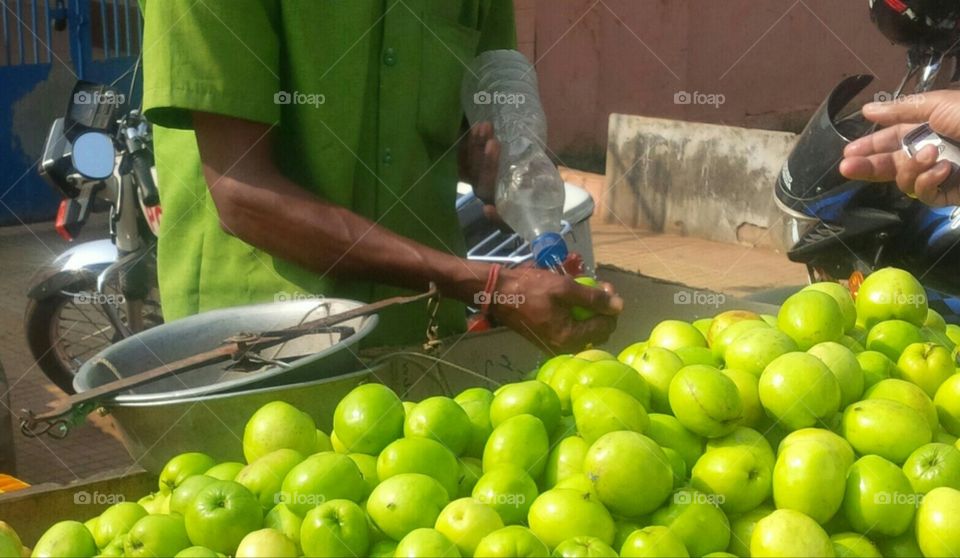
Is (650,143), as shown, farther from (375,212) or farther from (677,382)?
(677,382)

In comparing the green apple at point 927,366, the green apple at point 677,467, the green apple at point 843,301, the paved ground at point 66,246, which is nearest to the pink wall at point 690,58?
the paved ground at point 66,246

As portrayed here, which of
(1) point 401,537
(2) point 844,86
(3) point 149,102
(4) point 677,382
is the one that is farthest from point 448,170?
(2) point 844,86

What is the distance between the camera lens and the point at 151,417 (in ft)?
5.77

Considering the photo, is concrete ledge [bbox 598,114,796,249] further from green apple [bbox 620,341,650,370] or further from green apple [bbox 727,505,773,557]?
green apple [bbox 727,505,773,557]

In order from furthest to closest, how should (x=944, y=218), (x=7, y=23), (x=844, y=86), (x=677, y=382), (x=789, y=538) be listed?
(x=7, y=23) → (x=844, y=86) → (x=944, y=218) → (x=677, y=382) → (x=789, y=538)

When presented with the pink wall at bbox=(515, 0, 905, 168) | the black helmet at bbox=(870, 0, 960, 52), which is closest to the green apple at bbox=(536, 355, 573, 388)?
the black helmet at bbox=(870, 0, 960, 52)

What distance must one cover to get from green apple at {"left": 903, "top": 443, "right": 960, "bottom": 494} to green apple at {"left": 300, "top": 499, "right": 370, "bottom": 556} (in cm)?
77

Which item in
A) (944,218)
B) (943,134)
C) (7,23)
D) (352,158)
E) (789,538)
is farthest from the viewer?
(7,23)

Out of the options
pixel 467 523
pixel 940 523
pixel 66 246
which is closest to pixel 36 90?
pixel 66 246

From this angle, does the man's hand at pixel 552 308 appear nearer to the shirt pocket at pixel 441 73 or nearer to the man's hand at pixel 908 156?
the shirt pocket at pixel 441 73

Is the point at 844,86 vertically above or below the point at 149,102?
below

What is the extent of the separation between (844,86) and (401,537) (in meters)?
2.53

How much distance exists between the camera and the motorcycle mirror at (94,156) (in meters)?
4.52

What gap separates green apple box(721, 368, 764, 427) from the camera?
5.77ft
